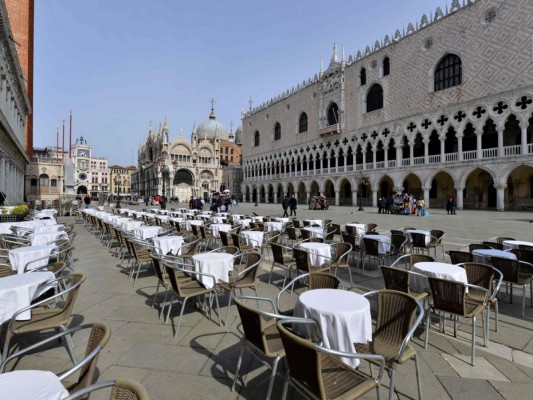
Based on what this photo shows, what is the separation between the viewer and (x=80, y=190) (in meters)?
86.0

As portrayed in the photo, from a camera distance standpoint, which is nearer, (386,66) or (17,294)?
(17,294)

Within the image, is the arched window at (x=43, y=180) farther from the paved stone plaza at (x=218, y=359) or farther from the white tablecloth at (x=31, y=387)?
the white tablecloth at (x=31, y=387)

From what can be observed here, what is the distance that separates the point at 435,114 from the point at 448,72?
371 cm

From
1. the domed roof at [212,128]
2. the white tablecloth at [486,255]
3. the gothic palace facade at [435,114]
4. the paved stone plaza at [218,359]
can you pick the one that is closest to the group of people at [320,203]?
the gothic palace facade at [435,114]

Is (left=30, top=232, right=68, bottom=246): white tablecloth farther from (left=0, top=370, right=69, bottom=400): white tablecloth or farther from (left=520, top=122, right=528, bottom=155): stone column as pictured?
(left=520, top=122, right=528, bottom=155): stone column

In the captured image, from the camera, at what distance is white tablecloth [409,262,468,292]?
387cm

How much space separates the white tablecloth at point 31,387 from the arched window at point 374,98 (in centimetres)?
3496

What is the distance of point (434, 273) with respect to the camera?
3922 mm

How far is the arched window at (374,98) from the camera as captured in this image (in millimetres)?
31953

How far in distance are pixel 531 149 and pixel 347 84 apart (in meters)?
19.9

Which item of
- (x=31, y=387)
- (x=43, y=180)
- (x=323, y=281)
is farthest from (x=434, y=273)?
(x=43, y=180)

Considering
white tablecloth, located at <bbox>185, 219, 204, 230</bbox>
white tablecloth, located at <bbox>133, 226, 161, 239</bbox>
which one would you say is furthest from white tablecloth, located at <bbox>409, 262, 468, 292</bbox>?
white tablecloth, located at <bbox>185, 219, 204, 230</bbox>

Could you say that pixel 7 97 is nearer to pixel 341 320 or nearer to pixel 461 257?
pixel 341 320

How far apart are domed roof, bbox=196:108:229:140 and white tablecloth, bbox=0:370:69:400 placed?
267ft
